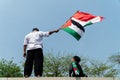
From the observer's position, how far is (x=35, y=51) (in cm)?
1187

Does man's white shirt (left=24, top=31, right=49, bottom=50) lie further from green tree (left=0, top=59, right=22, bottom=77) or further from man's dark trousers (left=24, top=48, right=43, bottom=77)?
green tree (left=0, top=59, right=22, bottom=77)

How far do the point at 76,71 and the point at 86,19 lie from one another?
2.72 meters

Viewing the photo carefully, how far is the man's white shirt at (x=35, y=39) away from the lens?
11828mm

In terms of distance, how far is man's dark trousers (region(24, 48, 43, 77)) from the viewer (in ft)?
38.7

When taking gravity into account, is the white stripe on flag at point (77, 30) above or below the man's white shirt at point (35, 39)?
above

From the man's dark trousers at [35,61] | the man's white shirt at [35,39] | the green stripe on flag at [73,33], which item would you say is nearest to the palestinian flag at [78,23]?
the green stripe on flag at [73,33]

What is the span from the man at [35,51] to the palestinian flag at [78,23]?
1402 mm

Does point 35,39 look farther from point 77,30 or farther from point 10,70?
point 10,70

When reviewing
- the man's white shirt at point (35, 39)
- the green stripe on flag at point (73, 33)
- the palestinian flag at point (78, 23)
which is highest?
the palestinian flag at point (78, 23)

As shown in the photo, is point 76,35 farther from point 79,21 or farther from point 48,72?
point 48,72

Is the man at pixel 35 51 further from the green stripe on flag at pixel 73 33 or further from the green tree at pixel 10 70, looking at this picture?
the green tree at pixel 10 70

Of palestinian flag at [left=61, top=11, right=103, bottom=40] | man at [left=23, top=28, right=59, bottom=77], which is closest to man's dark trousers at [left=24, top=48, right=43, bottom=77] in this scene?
man at [left=23, top=28, right=59, bottom=77]

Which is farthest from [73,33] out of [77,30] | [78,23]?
[78,23]

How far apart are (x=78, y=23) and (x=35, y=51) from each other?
2.34 meters
